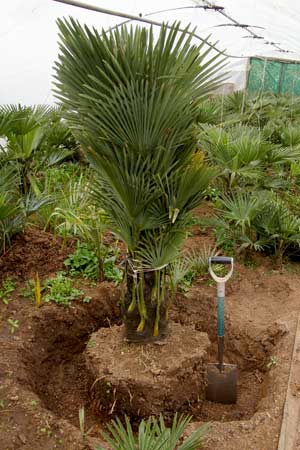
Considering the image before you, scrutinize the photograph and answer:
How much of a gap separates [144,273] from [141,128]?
0.86 meters

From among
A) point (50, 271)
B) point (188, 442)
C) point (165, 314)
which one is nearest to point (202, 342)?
point (165, 314)

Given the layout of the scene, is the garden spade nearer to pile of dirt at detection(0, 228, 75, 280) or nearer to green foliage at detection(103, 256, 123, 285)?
green foliage at detection(103, 256, 123, 285)

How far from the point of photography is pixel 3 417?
2510 mm

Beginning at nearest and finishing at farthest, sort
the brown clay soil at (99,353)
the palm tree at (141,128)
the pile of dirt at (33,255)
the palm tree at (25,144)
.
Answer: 1. the palm tree at (141,128)
2. the brown clay soil at (99,353)
3. the pile of dirt at (33,255)
4. the palm tree at (25,144)

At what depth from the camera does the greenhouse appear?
241 centimetres

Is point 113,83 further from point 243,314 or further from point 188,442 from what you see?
point 243,314

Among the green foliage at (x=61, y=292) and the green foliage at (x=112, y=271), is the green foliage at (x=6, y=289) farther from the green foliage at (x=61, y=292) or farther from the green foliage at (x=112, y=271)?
the green foliage at (x=112, y=271)

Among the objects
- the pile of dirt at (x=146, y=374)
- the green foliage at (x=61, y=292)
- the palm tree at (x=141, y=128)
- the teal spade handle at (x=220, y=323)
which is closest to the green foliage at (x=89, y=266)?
the green foliage at (x=61, y=292)

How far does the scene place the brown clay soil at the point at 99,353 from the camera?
2.49 metres

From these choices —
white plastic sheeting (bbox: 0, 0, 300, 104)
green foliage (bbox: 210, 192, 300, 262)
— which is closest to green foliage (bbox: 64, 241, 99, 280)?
green foliage (bbox: 210, 192, 300, 262)

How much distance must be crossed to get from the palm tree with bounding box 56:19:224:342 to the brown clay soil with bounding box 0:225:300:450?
67 centimetres

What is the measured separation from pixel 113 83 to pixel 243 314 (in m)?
2.16

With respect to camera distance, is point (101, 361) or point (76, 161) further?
point (76, 161)

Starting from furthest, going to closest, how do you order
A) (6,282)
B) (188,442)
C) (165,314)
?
(6,282) < (165,314) < (188,442)
